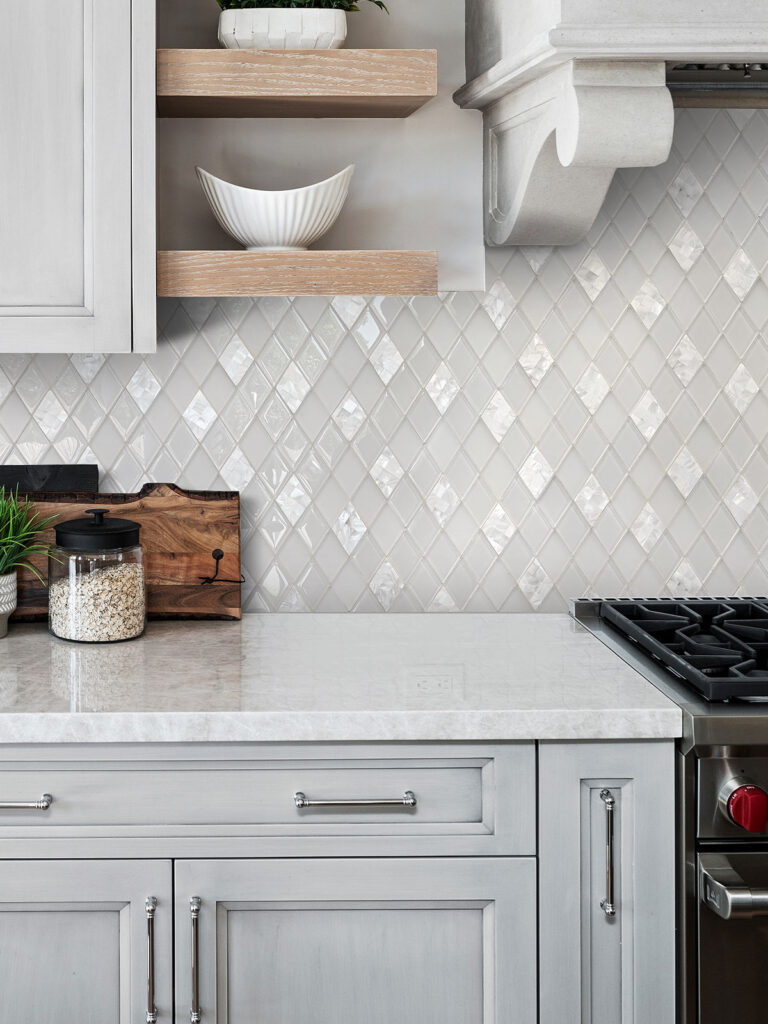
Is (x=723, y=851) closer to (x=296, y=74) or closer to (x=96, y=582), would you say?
(x=96, y=582)

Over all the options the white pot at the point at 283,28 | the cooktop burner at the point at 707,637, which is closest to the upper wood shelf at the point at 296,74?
the white pot at the point at 283,28

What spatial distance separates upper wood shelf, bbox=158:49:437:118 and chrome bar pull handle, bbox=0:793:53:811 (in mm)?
1123

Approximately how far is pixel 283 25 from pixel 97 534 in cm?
91

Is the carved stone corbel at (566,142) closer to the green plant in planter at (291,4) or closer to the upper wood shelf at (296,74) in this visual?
the upper wood shelf at (296,74)

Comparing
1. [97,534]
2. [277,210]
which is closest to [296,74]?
[277,210]

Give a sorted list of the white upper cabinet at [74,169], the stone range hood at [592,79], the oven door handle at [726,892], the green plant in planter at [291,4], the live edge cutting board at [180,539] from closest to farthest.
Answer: the oven door handle at [726,892]
the stone range hood at [592,79]
the white upper cabinet at [74,169]
the green plant in planter at [291,4]
the live edge cutting board at [180,539]

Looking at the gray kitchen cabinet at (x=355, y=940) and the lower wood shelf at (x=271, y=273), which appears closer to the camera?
the gray kitchen cabinet at (x=355, y=940)

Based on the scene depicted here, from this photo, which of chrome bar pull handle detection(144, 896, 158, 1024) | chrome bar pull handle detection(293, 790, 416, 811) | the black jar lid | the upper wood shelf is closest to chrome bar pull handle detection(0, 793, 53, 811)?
chrome bar pull handle detection(144, 896, 158, 1024)

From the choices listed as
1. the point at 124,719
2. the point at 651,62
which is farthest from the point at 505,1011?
the point at 651,62

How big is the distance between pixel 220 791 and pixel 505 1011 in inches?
19.9

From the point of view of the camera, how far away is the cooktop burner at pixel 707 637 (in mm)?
1426

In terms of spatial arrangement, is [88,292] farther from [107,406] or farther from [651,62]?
[651,62]

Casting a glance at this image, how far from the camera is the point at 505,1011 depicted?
4.70ft

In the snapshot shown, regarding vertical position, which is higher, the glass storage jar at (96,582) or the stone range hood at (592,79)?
the stone range hood at (592,79)
